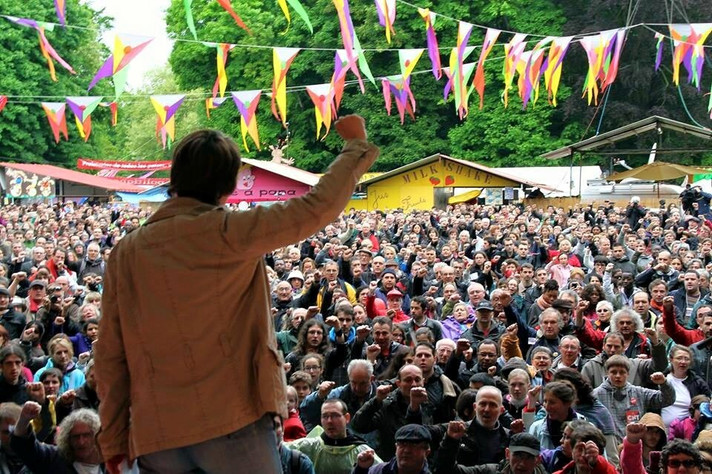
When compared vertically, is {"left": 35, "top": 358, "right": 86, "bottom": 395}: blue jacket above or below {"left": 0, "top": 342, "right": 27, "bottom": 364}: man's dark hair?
below

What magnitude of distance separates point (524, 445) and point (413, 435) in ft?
1.91

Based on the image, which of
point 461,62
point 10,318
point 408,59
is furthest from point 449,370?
point 408,59

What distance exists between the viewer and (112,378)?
2.67 metres

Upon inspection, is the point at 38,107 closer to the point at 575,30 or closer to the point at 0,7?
the point at 0,7

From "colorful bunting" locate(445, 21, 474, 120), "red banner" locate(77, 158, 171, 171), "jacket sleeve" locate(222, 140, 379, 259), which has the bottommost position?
"red banner" locate(77, 158, 171, 171)

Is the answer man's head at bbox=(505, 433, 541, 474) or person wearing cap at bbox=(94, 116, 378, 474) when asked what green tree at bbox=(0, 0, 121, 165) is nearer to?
man's head at bbox=(505, 433, 541, 474)

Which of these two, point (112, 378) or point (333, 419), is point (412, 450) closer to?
point (333, 419)

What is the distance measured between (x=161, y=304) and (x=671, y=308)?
6.36 m

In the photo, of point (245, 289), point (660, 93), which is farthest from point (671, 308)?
point (660, 93)

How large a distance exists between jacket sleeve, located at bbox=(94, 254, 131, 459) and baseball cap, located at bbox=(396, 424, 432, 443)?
255 cm

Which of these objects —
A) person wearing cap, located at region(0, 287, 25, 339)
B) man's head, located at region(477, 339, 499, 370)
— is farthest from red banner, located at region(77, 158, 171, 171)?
man's head, located at region(477, 339, 499, 370)

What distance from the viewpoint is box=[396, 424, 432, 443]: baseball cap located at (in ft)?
16.5

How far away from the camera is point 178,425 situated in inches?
101

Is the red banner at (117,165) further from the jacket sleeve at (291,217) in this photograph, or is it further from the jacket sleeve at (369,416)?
the jacket sleeve at (291,217)
